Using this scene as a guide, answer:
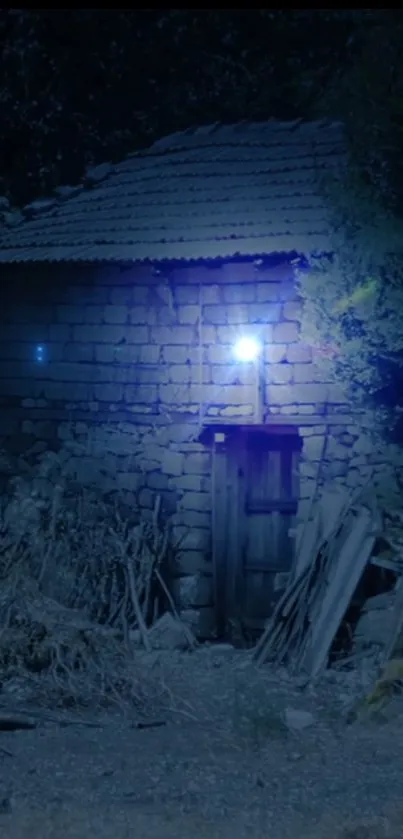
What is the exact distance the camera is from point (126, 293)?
39.2 feet

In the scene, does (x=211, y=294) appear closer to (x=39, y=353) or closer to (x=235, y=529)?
(x=39, y=353)

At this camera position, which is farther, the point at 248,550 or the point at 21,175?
the point at 21,175

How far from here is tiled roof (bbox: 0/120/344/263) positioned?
451 inches

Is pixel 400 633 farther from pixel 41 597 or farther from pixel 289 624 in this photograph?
pixel 41 597

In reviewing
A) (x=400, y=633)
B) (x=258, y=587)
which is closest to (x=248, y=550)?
(x=258, y=587)

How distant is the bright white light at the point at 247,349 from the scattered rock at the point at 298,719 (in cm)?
396

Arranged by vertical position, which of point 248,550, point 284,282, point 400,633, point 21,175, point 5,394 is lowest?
point 400,633

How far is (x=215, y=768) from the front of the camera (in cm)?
704

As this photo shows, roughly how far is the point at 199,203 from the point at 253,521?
3.60m

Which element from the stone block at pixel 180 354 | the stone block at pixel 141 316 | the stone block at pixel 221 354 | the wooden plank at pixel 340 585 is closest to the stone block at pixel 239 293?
the stone block at pixel 221 354

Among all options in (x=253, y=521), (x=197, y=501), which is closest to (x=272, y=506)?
(x=253, y=521)

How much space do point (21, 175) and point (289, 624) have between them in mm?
10968

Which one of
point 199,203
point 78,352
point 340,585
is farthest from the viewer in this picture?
point 199,203

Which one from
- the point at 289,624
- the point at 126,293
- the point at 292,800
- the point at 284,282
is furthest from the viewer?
the point at 126,293
